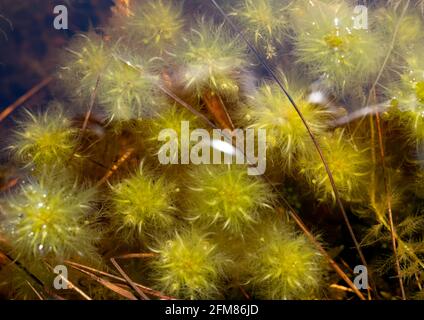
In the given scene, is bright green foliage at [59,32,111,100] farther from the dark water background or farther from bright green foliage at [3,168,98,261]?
bright green foliage at [3,168,98,261]

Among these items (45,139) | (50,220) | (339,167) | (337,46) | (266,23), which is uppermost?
(266,23)

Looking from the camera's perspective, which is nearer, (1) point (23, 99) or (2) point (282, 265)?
(2) point (282, 265)

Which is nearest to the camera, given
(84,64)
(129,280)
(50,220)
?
(50,220)

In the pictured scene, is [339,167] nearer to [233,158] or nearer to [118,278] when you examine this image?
[233,158]

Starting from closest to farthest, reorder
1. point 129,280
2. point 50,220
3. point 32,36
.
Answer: point 50,220, point 129,280, point 32,36

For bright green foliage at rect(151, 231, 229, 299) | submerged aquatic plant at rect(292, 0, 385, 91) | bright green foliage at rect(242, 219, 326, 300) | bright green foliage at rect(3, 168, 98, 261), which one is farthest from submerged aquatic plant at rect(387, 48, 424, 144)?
bright green foliage at rect(3, 168, 98, 261)

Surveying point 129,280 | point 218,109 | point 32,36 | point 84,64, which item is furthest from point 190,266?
point 32,36
